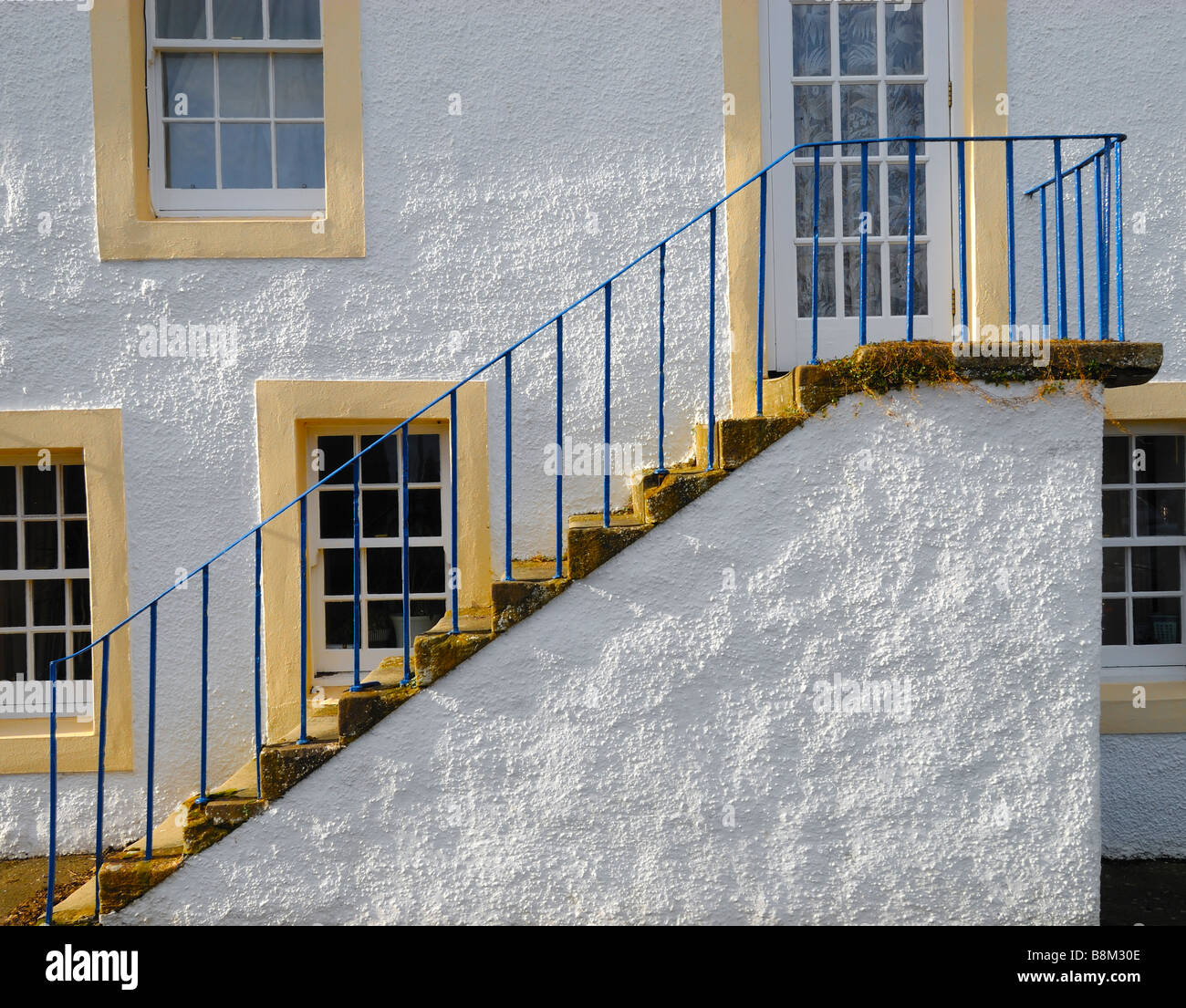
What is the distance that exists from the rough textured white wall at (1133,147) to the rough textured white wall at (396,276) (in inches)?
71.0

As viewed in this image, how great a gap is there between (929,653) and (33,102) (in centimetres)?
541

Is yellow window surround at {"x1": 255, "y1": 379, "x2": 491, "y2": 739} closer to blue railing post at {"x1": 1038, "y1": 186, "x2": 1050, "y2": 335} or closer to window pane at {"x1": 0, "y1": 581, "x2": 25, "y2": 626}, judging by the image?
window pane at {"x1": 0, "y1": 581, "x2": 25, "y2": 626}

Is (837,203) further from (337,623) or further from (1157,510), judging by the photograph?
(337,623)

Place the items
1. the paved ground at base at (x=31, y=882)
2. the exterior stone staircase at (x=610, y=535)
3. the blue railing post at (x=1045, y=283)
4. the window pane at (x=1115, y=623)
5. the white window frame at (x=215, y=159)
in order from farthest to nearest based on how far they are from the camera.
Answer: the window pane at (x=1115, y=623)
the white window frame at (x=215, y=159)
the blue railing post at (x=1045, y=283)
the paved ground at base at (x=31, y=882)
the exterior stone staircase at (x=610, y=535)

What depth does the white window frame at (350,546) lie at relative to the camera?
209 inches

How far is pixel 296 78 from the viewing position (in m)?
5.40

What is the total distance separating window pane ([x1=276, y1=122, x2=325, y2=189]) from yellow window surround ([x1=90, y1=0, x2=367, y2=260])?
320mm

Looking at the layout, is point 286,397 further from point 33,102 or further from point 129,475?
point 33,102

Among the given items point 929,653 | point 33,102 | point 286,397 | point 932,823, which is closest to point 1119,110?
point 929,653

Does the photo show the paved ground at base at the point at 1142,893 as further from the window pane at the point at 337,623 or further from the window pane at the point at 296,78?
the window pane at the point at 296,78

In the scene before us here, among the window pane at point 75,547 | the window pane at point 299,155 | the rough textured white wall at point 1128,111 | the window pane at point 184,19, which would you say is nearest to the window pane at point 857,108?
the rough textured white wall at point 1128,111

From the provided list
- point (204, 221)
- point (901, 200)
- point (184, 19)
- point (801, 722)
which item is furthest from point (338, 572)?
point (901, 200)

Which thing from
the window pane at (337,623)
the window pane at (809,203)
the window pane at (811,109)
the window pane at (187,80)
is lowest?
the window pane at (337,623)

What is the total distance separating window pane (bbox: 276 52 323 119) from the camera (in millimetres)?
5398
